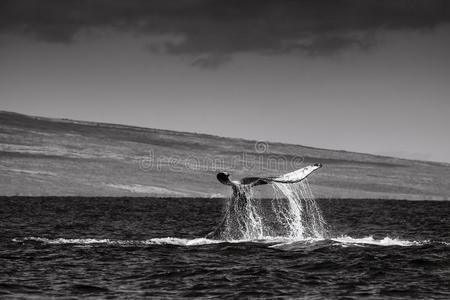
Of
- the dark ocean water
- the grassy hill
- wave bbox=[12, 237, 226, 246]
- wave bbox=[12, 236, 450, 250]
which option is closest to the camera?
the dark ocean water

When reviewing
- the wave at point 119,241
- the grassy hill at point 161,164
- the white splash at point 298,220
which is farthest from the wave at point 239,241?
the grassy hill at point 161,164

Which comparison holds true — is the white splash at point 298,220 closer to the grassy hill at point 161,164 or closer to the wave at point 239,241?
the wave at point 239,241

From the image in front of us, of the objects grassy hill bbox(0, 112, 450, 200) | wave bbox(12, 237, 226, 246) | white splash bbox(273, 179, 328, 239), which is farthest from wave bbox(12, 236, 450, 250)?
grassy hill bbox(0, 112, 450, 200)

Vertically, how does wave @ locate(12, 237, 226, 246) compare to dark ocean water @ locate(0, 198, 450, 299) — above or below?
below

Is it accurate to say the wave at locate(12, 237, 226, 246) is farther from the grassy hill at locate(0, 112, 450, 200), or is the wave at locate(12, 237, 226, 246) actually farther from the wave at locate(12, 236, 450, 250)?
the grassy hill at locate(0, 112, 450, 200)

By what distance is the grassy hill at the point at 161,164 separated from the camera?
113 metres

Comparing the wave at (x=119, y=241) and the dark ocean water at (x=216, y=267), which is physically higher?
the dark ocean water at (x=216, y=267)

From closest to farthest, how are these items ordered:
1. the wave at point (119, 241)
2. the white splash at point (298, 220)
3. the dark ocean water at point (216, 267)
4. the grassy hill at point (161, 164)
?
1. the dark ocean water at point (216, 267)
2. the white splash at point (298, 220)
3. the wave at point (119, 241)
4. the grassy hill at point (161, 164)

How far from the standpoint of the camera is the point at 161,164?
5315 inches

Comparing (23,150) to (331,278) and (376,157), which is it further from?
(331,278)

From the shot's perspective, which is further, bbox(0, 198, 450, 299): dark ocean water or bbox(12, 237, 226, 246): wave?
bbox(12, 237, 226, 246): wave

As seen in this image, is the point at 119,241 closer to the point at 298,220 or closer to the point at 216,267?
the point at 298,220

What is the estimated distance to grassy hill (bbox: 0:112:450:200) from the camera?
113062mm

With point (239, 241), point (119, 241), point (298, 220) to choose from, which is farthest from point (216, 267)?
point (119, 241)
